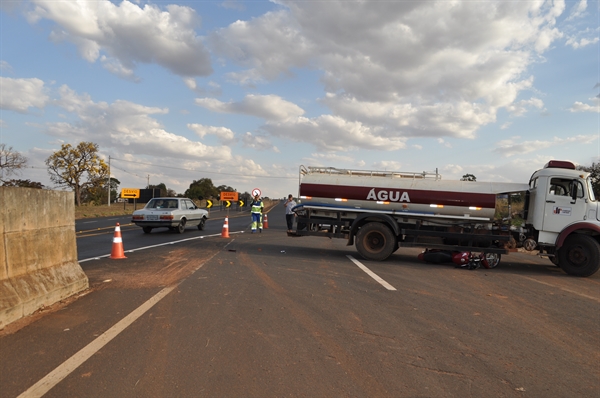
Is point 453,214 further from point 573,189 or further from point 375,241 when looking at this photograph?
point 573,189

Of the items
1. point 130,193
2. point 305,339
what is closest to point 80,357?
point 305,339

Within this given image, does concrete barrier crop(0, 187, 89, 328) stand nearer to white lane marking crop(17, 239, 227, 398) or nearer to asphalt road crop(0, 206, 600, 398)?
asphalt road crop(0, 206, 600, 398)

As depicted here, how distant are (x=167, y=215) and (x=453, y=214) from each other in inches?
472

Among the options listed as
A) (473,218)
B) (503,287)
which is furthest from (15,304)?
(473,218)

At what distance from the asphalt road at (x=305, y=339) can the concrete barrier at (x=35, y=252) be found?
12.3 inches

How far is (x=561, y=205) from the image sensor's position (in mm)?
11188

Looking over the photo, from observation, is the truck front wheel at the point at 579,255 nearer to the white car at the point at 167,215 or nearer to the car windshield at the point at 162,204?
the white car at the point at 167,215

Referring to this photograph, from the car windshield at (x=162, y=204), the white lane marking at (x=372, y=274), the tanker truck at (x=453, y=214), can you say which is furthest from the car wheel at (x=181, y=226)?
the white lane marking at (x=372, y=274)

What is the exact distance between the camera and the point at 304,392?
3.72m

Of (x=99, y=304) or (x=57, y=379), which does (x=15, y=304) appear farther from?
(x=57, y=379)

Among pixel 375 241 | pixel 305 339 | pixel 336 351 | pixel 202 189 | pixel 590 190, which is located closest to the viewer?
pixel 336 351

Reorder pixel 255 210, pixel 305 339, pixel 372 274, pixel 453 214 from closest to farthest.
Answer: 1. pixel 305 339
2. pixel 372 274
3. pixel 453 214
4. pixel 255 210

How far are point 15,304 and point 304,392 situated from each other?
4.01 m

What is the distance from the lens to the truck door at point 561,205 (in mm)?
11039
